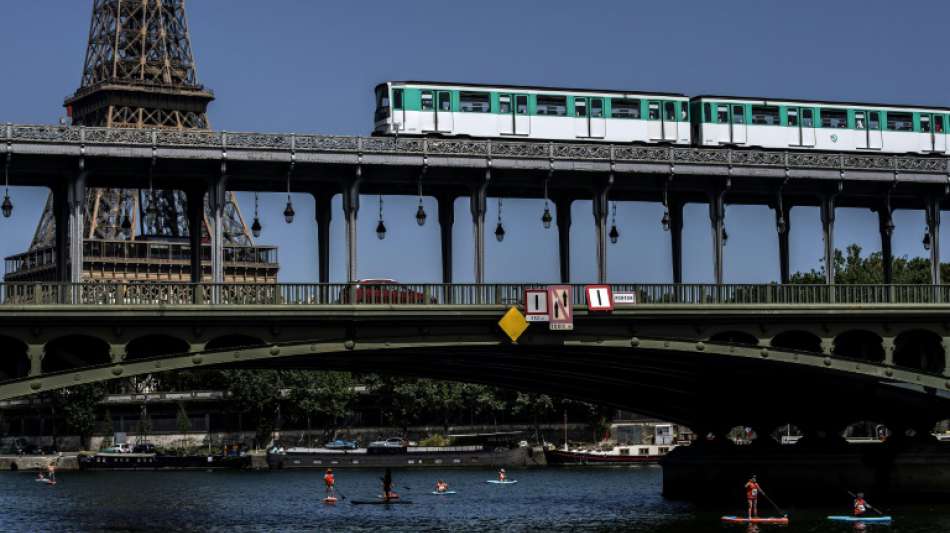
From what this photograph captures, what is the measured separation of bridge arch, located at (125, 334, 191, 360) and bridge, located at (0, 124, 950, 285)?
309 cm

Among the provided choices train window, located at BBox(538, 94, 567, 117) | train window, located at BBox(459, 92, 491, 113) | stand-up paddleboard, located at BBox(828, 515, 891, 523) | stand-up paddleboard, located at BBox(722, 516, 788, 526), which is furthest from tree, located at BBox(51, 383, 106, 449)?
stand-up paddleboard, located at BBox(828, 515, 891, 523)

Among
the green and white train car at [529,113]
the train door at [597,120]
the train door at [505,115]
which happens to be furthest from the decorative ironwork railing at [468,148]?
the train door at [505,115]

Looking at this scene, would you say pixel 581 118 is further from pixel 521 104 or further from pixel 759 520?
pixel 759 520

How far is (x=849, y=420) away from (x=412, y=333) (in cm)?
3197

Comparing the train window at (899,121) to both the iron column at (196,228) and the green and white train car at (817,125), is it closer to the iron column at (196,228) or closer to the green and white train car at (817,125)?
the green and white train car at (817,125)

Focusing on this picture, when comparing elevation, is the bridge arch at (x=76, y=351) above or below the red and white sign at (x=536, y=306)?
below

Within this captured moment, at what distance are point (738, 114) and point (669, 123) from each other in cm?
380

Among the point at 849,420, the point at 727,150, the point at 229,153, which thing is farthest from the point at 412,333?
the point at 849,420

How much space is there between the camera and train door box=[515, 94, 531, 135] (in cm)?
8394

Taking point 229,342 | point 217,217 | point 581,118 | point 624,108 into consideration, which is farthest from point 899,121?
point 217,217

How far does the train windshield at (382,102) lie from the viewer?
82.5 m

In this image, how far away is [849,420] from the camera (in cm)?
9375

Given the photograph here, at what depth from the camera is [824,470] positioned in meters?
90.7

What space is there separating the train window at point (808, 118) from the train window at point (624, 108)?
929cm
